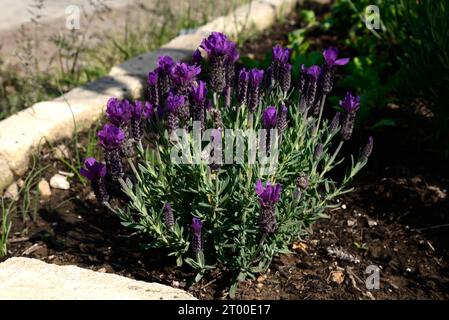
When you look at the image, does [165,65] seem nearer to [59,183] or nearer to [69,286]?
[69,286]

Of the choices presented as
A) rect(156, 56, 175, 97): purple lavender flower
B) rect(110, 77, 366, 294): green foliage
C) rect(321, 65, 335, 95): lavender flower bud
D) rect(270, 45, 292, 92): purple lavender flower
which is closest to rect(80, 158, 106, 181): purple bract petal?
rect(110, 77, 366, 294): green foliage

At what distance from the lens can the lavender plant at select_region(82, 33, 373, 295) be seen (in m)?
2.53

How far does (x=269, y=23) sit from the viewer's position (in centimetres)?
543

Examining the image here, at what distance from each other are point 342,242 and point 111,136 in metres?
1.34

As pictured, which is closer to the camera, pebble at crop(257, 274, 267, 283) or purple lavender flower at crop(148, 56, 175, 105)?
purple lavender flower at crop(148, 56, 175, 105)

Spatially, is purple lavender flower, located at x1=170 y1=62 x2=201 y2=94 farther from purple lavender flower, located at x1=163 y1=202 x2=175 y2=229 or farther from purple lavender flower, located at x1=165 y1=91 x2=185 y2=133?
purple lavender flower, located at x1=163 y1=202 x2=175 y2=229

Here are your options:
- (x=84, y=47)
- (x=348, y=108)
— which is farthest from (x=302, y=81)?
(x=84, y=47)

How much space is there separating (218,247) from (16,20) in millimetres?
3763

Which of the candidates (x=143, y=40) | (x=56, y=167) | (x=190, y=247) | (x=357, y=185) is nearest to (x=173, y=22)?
(x=143, y=40)

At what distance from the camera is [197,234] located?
99.5 inches

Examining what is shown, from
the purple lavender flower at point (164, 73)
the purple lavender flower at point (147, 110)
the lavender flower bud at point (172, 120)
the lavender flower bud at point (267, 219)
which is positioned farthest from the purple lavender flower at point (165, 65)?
the lavender flower bud at point (267, 219)

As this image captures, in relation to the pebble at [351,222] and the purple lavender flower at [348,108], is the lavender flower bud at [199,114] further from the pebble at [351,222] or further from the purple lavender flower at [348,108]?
the pebble at [351,222]

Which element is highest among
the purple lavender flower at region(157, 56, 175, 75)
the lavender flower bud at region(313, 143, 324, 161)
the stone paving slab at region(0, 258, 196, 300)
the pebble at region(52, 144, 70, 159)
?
the purple lavender flower at region(157, 56, 175, 75)

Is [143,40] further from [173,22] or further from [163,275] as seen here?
[163,275]
